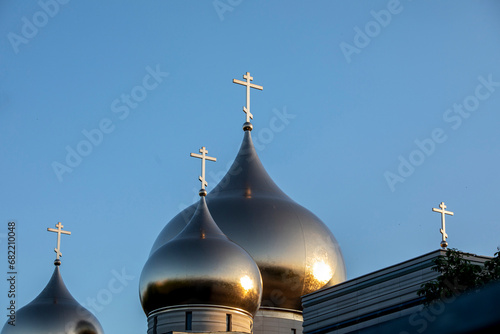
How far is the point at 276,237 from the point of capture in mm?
26953

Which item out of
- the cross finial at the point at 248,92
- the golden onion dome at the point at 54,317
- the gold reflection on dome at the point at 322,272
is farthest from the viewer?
the cross finial at the point at 248,92

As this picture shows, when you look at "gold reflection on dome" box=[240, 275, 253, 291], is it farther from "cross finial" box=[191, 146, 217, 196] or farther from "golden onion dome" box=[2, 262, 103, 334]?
"golden onion dome" box=[2, 262, 103, 334]

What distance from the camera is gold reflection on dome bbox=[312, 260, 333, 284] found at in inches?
1077

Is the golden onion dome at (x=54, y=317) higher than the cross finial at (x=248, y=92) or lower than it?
lower

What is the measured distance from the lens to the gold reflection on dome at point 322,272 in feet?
89.8

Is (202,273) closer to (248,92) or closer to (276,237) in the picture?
(276,237)

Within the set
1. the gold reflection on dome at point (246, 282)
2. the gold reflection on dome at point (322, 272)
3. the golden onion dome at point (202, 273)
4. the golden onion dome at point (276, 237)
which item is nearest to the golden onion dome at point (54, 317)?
the golden onion dome at point (276, 237)

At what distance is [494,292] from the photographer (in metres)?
2.57

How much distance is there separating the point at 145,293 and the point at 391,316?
818 centimetres

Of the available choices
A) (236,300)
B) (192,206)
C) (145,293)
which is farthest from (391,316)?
(192,206)

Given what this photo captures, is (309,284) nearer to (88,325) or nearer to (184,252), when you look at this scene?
(184,252)

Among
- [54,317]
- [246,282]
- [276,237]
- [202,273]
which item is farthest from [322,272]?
[54,317]

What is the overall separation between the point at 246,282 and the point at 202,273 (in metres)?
1.35

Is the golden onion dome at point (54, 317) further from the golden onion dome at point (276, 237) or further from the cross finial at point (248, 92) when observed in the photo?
the cross finial at point (248, 92)
